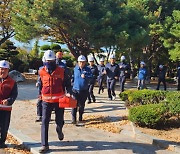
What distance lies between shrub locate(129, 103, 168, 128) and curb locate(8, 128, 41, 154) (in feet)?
7.05

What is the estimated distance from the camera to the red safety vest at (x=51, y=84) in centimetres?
585

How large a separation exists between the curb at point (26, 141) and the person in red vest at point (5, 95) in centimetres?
43

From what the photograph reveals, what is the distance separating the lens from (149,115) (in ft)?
23.2

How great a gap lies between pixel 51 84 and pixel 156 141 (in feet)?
7.46

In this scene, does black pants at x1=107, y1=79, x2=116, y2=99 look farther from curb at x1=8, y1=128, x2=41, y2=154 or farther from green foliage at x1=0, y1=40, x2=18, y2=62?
green foliage at x1=0, y1=40, x2=18, y2=62

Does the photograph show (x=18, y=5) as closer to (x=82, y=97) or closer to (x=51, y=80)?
(x=82, y=97)

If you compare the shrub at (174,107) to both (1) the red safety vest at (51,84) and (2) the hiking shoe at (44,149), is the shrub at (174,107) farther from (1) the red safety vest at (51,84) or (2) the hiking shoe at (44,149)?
(2) the hiking shoe at (44,149)

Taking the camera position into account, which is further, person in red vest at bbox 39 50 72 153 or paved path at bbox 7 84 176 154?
paved path at bbox 7 84 176 154

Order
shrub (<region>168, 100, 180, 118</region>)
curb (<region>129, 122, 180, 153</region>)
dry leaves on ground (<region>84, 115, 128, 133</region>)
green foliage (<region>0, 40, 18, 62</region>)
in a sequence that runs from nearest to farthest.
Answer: curb (<region>129, 122, 180, 153</region>), shrub (<region>168, 100, 180, 118</region>), dry leaves on ground (<region>84, 115, 128, 133</region>), green foliage (<region>0, 40, 18, 62</region>)

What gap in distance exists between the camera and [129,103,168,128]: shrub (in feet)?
23.3

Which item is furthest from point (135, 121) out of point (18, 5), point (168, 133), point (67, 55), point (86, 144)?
point (67, 55)

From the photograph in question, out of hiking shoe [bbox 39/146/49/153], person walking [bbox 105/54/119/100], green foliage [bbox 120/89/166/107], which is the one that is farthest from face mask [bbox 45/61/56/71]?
person walking [bbox 105/54/119/100]

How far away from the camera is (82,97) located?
8.32 meters

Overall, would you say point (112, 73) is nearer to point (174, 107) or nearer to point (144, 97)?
point (144, 97)
